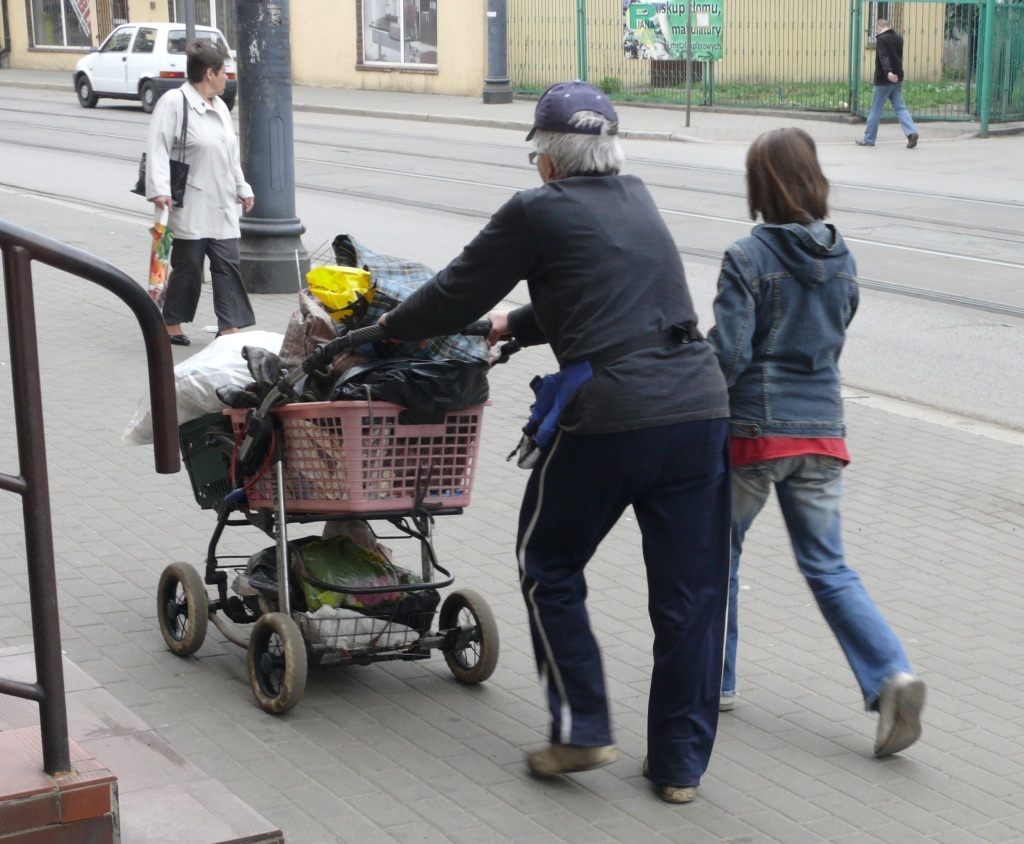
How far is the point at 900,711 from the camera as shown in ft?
13.4

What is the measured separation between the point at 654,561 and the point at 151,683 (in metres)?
1.71

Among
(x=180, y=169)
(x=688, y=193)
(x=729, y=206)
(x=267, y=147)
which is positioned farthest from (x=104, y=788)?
(x=688, y=193)

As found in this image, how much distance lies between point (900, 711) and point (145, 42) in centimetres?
2993

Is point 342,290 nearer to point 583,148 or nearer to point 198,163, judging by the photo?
point 583,148

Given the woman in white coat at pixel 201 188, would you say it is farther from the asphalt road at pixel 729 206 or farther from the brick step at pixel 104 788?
the brick step at pixel 104 788

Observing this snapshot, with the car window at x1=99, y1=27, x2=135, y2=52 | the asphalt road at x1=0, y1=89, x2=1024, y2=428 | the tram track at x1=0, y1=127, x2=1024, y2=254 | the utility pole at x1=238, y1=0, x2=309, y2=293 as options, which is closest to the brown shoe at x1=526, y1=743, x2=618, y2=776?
the asphalt road at x1=0, y1=89, x2=1024, y2=428

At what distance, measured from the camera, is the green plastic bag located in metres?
4.53

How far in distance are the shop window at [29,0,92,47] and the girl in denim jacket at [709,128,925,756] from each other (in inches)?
1705

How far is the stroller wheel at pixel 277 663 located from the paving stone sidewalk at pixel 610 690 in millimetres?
73

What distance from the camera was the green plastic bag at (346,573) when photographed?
4.53 metres

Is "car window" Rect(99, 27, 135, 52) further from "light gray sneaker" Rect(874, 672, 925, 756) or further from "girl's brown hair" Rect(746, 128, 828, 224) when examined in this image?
"light gray sneaker" Rect(874, 672, 925, 756)

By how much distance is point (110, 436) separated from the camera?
743 centimetres

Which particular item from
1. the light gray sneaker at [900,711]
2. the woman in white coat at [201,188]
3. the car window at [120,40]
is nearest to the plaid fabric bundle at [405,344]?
the light gray sneaker at [900,711]

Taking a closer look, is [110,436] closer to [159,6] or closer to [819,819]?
[819,819]
